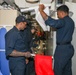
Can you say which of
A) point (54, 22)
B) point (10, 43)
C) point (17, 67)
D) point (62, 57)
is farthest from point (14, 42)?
point (62, 57)

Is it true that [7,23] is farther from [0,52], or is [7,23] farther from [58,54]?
[58,54]

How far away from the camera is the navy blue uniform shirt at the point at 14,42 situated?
11.5 feet

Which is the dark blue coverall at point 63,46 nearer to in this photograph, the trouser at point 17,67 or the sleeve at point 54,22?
the sleeve at point 54,22

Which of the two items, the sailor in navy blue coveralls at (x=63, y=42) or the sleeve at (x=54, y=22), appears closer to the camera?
the sleeve at (x=54, y=22)

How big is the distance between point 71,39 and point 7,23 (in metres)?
1.35

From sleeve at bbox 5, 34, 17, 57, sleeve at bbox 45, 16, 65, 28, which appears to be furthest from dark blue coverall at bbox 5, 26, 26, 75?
sleeve at bbox 45, 16, 65, 28

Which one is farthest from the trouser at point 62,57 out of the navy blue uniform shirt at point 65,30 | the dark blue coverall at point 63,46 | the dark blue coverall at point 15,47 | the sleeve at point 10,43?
the sleeve at point 10,43

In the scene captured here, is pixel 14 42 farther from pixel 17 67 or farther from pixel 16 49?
pixel 17 67

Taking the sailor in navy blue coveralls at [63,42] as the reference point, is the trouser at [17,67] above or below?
below

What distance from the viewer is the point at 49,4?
12.9 feet

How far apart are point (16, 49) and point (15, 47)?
4 centimetres

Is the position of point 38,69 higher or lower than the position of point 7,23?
lower

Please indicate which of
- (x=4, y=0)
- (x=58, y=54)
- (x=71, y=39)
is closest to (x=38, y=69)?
(x=58, y=54)

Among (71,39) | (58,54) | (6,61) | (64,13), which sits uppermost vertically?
(64,13)
